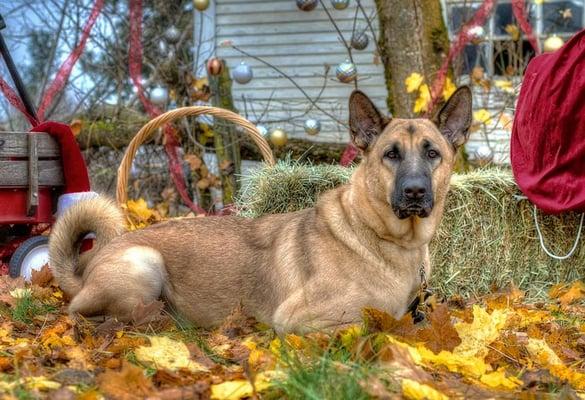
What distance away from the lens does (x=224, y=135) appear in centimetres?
948

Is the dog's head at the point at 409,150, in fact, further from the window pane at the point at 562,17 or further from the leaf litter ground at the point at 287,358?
the window pane at the point at 562,17

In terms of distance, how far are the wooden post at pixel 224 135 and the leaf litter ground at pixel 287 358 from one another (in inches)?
190

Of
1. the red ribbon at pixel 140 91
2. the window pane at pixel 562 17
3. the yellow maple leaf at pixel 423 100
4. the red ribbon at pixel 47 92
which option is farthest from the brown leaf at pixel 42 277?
the window pane at pixel 562 17

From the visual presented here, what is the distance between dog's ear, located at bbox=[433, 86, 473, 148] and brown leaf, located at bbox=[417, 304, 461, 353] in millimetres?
1243

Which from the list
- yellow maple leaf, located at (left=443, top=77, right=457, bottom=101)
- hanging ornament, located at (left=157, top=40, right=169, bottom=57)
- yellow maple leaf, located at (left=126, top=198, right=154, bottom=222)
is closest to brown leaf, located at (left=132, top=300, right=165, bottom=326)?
yellow maple leaf, located at (left=126, top=198, right=154, bottom=222)

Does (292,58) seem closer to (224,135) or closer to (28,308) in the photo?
(224,135)

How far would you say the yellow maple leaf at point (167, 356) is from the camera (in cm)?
302

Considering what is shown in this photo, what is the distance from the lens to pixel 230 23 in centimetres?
1165

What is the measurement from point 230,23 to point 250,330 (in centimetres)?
820

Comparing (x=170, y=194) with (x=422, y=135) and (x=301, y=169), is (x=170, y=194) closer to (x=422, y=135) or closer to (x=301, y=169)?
(x=301, y=169)

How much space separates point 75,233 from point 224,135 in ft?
16.4

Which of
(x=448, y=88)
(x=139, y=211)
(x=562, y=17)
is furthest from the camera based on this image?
(x=562, y=17)

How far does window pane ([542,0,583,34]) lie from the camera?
35.5 feet

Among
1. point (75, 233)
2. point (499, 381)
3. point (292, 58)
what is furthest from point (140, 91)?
point (499, 381)
